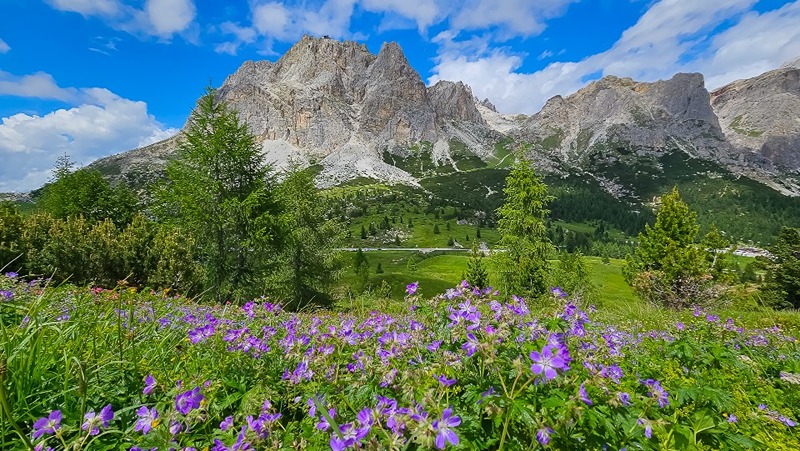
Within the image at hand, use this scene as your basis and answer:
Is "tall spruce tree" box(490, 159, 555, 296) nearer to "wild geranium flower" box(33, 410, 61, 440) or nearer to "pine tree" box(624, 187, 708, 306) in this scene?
"pine tree" box(624, 187, 708, 306)

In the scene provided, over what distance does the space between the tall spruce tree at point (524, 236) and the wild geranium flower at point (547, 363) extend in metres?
25.8

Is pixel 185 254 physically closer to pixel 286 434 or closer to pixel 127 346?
pixel 127 346

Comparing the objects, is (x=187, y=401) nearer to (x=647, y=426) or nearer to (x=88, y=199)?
(x=647, y=426)

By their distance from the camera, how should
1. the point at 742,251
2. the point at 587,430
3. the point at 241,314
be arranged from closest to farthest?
the point at 587,430
the point at 241,314
the point at 742,251

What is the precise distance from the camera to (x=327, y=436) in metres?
2.33

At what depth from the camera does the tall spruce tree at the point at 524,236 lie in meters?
27.3

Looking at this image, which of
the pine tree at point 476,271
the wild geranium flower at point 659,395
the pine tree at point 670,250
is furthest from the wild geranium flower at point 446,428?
the pine tree at point 476,271

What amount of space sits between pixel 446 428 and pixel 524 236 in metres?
27.8

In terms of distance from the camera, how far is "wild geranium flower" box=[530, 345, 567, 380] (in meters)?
2.08

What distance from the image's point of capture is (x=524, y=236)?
2822 centimetres

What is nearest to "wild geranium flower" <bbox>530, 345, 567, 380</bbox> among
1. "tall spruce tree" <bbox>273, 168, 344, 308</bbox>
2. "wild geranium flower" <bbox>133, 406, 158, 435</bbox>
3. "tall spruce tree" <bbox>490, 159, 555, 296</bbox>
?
"wild geranium flower" <bbox>133, 406, 158, 435</bbox>

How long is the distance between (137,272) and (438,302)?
75.1 feet

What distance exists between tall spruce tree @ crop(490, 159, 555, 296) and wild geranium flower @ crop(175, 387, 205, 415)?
1032 inches

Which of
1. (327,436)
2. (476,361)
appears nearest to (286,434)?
(327,436)
